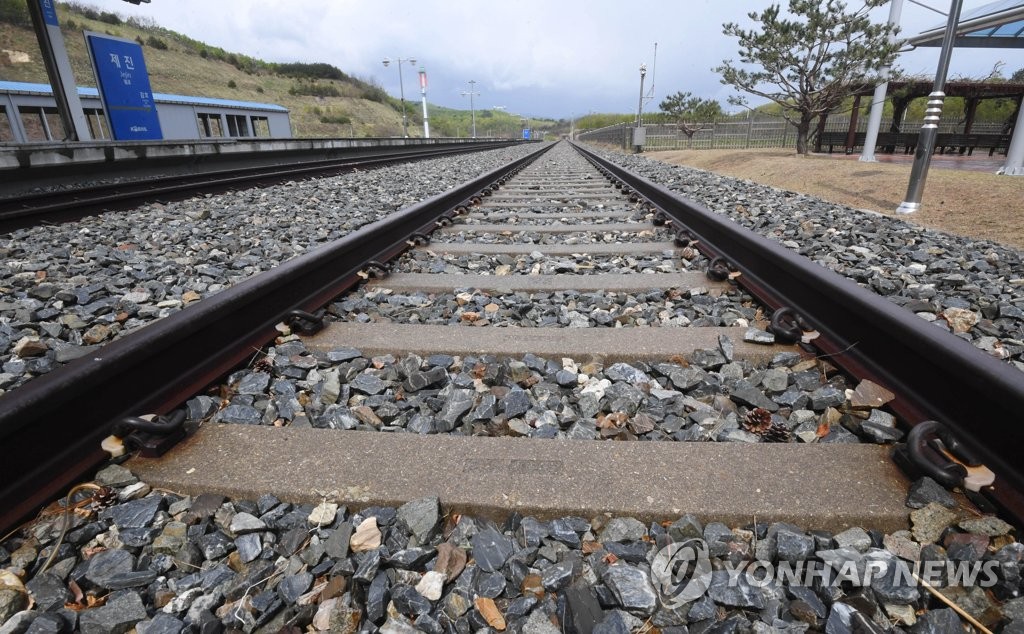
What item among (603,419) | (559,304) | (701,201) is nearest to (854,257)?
(559,304)

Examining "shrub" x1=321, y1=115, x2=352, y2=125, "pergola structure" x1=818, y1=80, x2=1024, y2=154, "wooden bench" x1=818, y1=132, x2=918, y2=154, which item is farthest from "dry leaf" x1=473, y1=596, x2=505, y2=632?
"shrub" x1=321, y1=115, x2=352, y2=125

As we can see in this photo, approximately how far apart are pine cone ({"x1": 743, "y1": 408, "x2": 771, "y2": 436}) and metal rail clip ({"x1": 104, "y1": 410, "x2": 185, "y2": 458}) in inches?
62.3

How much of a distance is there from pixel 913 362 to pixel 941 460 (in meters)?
0.38

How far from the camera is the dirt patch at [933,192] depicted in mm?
4895

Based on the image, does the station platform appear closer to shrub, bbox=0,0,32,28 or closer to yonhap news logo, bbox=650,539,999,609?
yonhap news logo, bbox=650,539,999,609

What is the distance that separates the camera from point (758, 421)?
4.86 feet

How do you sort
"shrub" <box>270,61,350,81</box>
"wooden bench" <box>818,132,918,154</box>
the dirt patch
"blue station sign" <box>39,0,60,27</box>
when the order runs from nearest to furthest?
the dirt patch, "blue station sign" <box>39,0,60,27</box>, "wooden bench" <box>818,132,918,154</box>, "shrub" <box>270,61,350,81</box>

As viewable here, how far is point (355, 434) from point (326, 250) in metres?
1.35

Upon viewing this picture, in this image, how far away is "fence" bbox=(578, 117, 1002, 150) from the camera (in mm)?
25984

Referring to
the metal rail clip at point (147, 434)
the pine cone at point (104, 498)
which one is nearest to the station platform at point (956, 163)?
the metal rail clip at point (147, 434)

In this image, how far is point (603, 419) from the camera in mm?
1531

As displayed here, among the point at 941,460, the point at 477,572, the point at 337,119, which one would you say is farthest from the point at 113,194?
the point at 337,119

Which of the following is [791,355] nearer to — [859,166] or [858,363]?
[858,363]

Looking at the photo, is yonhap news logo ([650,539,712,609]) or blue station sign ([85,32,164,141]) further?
blue station sign ([85,32,164,141])
